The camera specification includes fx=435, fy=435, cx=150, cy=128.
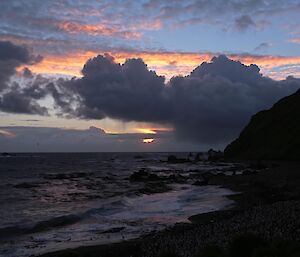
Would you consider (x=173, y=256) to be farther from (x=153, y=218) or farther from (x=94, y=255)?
(x=153, y=218)

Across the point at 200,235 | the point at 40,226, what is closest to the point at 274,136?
the point at 40,226

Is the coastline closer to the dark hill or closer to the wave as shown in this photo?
the wave

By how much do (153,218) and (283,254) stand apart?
55.9 feet

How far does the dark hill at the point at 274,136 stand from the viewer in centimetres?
10464

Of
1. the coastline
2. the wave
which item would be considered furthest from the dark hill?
the coastline

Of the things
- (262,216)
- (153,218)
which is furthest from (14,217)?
(262,216)

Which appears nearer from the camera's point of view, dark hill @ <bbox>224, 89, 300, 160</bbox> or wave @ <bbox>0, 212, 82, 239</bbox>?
Answer: wave @ <bbox>0, 212, 82, 239</bbox>

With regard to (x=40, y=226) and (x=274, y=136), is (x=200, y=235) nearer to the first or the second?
(x=40, y=226)

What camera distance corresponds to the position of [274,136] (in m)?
115

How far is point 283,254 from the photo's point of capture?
11.1 m

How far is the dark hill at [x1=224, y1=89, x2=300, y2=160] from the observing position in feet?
343

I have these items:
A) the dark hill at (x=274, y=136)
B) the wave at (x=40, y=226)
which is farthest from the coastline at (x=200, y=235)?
the dark hill at (x=274, y=136)

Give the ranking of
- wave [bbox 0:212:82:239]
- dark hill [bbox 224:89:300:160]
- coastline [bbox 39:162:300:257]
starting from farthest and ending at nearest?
dark hill [bbox 224:89:300:160] → wave [bbox 0:212:82:239] → coastline [bbox 39:162:300:257]

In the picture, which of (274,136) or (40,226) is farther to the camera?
(274,136)
